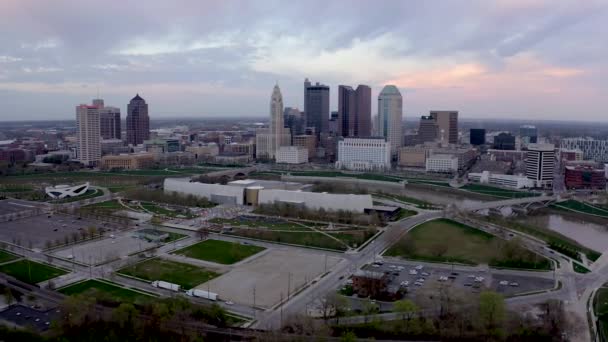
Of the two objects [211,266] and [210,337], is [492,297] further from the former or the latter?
[211,266]

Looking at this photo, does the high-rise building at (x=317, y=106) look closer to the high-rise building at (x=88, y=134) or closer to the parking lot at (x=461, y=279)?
the high-rise building at (x=88, y=134)

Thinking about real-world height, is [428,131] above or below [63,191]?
above

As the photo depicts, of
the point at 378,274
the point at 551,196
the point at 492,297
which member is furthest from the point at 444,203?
the point at 492,297

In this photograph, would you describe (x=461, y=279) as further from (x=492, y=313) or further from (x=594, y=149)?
(x=594, y=149)

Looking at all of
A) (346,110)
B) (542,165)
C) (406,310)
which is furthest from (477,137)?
(406,310)

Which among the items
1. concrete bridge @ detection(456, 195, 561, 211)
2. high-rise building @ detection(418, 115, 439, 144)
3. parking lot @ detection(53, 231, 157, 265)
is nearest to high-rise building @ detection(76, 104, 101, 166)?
parking lot @ detection(53, 231, 157, 265)

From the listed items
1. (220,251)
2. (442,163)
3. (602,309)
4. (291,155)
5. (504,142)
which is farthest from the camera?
(504,142)
